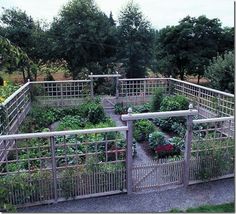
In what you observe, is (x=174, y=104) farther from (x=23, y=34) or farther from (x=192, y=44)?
(x=23, y=34)

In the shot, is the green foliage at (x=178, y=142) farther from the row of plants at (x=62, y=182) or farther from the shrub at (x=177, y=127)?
the row of plants at (x=62, y=182)

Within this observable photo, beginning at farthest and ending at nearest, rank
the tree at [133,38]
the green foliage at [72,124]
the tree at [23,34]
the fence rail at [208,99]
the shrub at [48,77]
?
the tree at [133,38] < the shrub at [48,77] < the tree at [23,34] < the green foliage at [72,124] < the fence rail at [208,99]

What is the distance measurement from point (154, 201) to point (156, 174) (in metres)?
0.40

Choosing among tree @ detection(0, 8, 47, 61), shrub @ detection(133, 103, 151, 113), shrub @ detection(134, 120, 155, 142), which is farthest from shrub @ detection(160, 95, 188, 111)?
tree @ detection(0, 8, 47, 61)

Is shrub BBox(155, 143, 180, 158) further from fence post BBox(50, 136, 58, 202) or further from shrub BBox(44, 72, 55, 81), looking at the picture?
shrub BBox(44, 72, 55, 81)

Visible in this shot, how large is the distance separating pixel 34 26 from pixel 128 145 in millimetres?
11808

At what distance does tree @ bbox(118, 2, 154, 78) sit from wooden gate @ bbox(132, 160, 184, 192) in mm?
9854

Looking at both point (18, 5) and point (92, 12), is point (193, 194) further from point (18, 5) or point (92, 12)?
point (18, 5)

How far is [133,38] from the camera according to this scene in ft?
45.1

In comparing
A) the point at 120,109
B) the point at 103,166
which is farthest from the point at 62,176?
the point at 120,109

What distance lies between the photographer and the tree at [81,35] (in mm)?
12766

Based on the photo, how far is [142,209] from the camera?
366cm

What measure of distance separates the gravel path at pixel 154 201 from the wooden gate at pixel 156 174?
0.12 m

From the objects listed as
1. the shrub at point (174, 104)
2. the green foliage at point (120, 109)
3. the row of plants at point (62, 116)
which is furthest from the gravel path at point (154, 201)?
the green foliage at point (120, 109)
